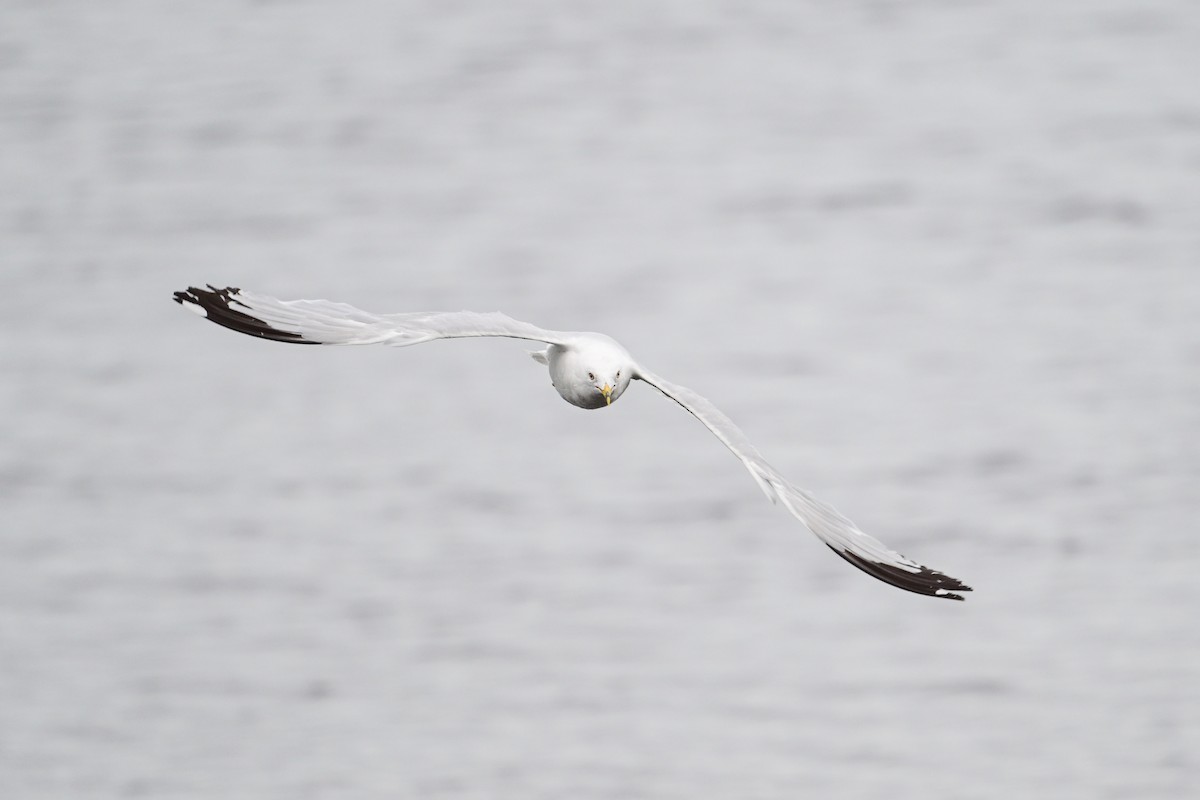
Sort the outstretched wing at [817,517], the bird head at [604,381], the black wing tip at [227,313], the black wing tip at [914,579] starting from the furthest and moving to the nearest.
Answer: the outstretched wing at [817,517] → the black wing tip at [914,579] → the bird head at [604,381] → the black wing tip at [227,313]

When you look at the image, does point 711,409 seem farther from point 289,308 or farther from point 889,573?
point 289,308

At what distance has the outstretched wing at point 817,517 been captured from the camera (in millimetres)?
5607

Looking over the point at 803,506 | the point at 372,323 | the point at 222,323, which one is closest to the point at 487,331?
the point at 372,323

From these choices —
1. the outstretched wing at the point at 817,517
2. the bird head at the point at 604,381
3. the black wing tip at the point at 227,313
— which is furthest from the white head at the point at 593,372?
the black wing tip at the point at 227,313

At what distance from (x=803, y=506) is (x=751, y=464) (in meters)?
0.35

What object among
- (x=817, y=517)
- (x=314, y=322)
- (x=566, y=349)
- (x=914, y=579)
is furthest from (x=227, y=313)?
(x=914, y=579)

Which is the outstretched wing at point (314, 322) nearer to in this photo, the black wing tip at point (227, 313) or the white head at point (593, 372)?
the black wing tip at point (227, 313)

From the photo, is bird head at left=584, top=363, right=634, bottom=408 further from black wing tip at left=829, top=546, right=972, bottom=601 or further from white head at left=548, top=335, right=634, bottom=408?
black wing tip at left=829, top=546, right=972, bottom=601

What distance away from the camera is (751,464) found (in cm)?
560

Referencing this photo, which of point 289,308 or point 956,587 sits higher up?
point 289,308

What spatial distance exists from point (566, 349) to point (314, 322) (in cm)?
99

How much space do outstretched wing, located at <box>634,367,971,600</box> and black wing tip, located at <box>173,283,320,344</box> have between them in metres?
1.38

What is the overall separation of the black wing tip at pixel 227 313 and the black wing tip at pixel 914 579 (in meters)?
2.30

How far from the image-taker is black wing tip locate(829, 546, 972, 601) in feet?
18.0
